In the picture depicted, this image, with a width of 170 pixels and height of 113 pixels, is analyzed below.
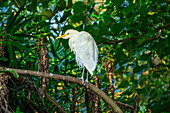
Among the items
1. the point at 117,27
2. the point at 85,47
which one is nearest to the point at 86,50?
the point at 85,47

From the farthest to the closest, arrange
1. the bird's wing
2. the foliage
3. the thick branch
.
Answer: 1. the foliage
2. the bird's wing
3. the thick branch

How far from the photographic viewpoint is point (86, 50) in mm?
1679

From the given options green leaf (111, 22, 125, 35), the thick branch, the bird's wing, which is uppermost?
green leaf (111, 22, 125, 35)

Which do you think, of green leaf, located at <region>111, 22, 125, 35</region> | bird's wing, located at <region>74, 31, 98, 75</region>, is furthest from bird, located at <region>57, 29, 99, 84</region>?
green leaf, located at <region>111, 22, 125, 35</region>

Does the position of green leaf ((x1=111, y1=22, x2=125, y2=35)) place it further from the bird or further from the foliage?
the bird

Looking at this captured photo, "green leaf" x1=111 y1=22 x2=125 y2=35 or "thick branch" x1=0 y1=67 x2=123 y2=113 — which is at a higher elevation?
"green leaf" x1=111 y1=22 x2=125 y2=35

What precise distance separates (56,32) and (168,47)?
1.06 metres

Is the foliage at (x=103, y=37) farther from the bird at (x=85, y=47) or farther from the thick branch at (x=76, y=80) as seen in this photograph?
the thick branch at (x=76, y=80)

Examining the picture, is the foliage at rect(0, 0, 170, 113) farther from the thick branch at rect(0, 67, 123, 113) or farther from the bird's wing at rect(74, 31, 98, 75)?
the thick branch at rect(0, 67, 123, 113)

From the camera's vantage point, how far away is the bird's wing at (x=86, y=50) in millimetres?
1633

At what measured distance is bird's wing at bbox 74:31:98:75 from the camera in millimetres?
1633

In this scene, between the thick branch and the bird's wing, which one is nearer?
the thick branch

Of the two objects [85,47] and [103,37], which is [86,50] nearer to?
[85,47]

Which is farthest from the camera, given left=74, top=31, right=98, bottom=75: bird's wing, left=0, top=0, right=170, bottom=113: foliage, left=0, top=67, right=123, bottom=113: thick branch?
left=0, top=0, right=170, bottom=113: foliage
